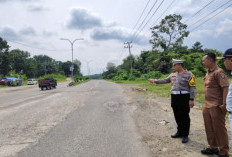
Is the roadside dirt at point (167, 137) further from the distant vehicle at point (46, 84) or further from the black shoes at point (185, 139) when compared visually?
the distant vehicle at point (46, 84)

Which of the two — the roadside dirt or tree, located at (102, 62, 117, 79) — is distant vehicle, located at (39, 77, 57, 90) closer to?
the roadside dirt

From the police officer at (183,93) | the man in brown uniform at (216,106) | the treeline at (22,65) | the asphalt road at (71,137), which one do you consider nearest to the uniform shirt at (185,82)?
the police officer at (183,93)

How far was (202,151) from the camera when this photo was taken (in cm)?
512

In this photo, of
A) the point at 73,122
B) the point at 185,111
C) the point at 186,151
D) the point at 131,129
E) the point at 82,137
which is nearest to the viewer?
the point at 186,151

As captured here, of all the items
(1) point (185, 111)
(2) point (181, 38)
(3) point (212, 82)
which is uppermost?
(2) point (181, 38)

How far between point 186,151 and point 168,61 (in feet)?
175

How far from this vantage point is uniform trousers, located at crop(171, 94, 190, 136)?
6.00 metres

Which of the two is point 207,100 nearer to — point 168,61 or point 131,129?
point 131,129

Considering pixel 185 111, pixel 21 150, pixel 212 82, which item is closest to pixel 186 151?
pixel 185 111

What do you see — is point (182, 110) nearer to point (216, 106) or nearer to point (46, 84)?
point (216, 106)

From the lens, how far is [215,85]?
16.0ft

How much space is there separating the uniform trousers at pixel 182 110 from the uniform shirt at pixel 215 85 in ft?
3.07

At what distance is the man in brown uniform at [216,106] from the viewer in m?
4.79

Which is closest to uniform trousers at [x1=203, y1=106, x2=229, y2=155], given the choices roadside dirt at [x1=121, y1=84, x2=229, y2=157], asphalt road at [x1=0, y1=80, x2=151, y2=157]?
roadside dirt at [x1=121, y1=84, x2=229, y2=157]
